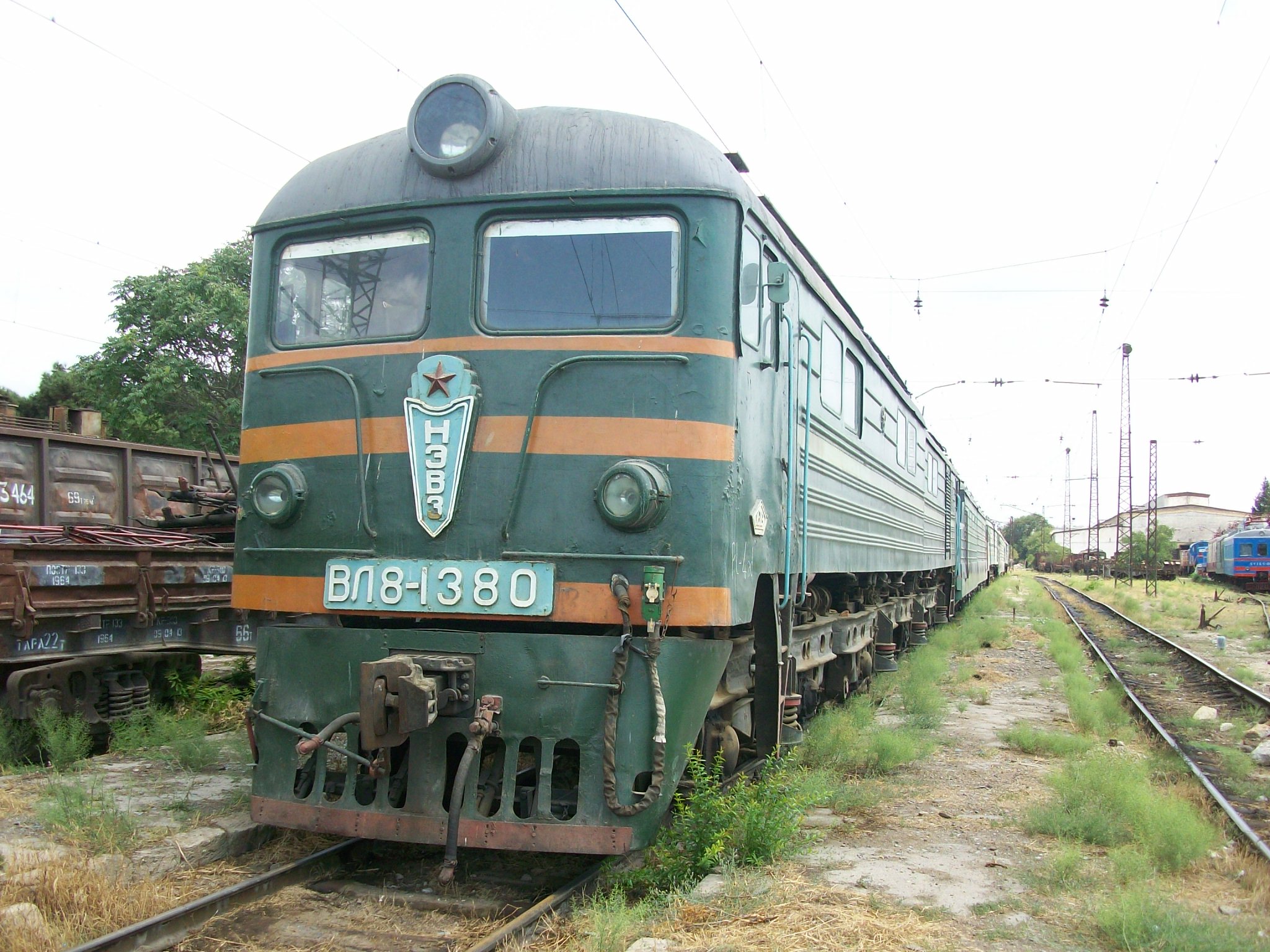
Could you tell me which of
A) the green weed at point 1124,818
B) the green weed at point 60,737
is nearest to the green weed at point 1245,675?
the green weed at point 1124,818

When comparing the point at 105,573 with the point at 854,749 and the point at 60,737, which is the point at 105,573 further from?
the point at 854,749

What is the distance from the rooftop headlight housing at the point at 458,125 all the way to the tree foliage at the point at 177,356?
23.3 meters

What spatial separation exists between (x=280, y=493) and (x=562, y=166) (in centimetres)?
202

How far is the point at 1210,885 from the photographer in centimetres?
486

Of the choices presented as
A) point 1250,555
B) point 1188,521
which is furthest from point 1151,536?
point 1188,521

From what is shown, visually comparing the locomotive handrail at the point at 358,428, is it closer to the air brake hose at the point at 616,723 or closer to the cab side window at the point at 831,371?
the air brake hose at the point at 616,723

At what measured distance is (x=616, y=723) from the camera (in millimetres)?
4312

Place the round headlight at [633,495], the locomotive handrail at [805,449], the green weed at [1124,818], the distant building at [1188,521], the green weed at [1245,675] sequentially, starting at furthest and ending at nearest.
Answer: the distant building at [1188,521], the green weed at [1245,675], the locomotive handrail at [805,449], the green weed at [1124,818], the round headlight at [633,495]

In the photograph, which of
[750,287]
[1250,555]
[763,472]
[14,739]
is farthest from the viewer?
[1250,555]

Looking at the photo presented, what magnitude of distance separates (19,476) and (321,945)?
258 inches

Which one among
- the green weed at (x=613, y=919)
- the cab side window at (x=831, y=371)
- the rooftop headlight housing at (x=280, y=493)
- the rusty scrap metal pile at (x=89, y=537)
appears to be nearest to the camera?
the green weed at (x=613, y=919)

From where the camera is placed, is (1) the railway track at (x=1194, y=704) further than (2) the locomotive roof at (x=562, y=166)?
Yes

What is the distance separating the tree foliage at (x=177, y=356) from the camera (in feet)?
87.2

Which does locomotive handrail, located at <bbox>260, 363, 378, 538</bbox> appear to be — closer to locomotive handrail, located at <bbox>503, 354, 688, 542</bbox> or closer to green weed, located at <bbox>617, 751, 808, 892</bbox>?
locomotive handrail, located at <bbox>503, 354, 688, 542</bbox>
